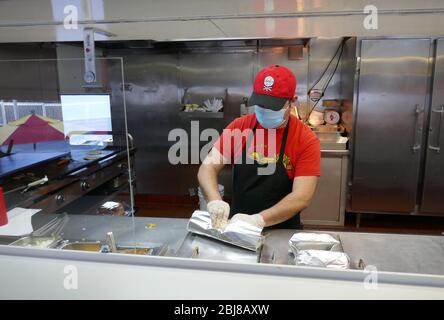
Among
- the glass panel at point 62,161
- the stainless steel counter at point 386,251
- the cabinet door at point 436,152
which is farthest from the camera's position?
the cabinet door at point 436,152

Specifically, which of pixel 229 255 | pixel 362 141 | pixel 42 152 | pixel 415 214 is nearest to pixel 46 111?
pixel 42 152

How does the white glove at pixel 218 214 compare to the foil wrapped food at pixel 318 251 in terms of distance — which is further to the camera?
the white glove at pixel 218 214

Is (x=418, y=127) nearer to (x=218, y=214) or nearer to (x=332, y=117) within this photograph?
(x=332, y=117)

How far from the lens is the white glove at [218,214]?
135 centimetres

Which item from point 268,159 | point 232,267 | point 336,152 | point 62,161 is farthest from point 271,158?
point 336,152

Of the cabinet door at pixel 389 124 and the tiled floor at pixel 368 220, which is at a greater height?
the cabinet door at pixel 389 124

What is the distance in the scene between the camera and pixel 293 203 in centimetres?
160

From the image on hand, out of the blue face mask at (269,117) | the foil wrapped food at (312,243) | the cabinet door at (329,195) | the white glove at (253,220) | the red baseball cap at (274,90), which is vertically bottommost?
the cabinet door at (329,195)

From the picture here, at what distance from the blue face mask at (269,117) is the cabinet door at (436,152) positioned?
2.58 metres

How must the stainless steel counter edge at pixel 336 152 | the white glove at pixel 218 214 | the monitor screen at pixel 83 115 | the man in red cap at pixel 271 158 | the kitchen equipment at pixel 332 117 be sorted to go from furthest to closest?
the kitchen equipment at pixel 332 117 → the stainless steel counter edge at pixel 336 152 → the monitor screen at pixel 83 115 → the man in red cap at pixel 271 158 → the white glove at pixel 218 214

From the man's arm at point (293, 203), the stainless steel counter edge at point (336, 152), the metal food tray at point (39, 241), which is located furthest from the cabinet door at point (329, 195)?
the metal food tray at point (39, 241)

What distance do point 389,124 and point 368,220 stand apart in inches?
44.8

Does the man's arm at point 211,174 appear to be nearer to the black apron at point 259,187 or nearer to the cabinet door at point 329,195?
the black apron at point 259,187

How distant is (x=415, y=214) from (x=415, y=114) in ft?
3.61
